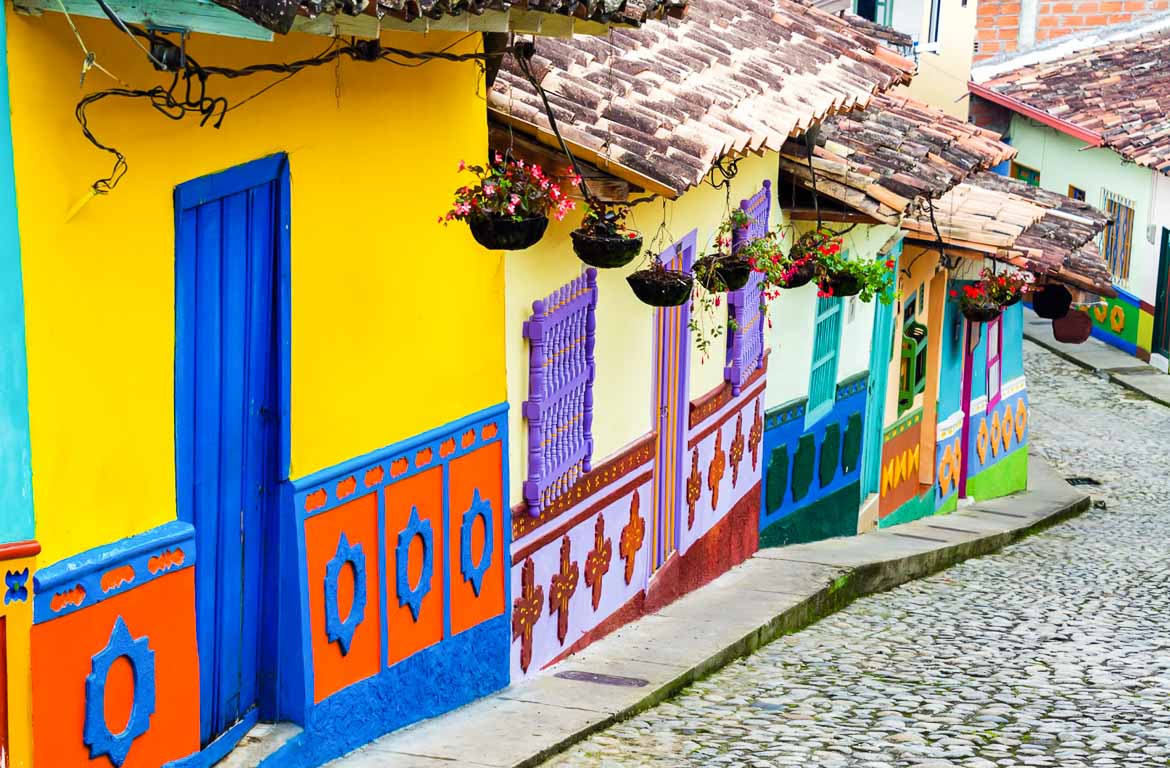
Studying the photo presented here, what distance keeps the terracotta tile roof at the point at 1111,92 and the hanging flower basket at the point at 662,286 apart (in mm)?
17207

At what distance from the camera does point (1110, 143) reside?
25328 mm

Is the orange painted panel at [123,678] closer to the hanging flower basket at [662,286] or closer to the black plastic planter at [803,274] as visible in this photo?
the hanging flower basket at [662,286]

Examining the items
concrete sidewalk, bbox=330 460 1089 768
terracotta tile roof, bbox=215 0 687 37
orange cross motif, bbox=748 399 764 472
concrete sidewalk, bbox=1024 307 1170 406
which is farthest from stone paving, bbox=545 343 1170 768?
concrete sidewalk, bbox=1024 307 1170 406

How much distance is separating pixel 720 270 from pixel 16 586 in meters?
5.27

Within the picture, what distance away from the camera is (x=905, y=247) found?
16312 millimetres

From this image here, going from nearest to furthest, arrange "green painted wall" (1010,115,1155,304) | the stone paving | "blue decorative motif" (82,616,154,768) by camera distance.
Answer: "blue decorative motif" (82,616,154,768) → the stone paving → "green painted wall" (1010,115,1155,304)

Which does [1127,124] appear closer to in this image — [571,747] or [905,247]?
[905,247]

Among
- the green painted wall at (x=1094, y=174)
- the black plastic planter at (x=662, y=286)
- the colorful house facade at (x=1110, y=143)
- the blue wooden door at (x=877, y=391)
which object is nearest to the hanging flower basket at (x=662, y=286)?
the black plastic planter at (x=662, y=286)

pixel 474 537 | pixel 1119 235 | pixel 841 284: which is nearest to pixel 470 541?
pixel 474 537

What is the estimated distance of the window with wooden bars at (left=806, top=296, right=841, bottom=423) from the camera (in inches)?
552

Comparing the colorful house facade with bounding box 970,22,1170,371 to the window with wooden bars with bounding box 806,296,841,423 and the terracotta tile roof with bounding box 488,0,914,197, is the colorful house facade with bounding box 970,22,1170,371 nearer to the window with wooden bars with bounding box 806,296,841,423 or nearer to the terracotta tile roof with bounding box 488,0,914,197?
the window with wooden bars with bounding box 806,296,841,423

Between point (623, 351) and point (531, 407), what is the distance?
1.52 metres

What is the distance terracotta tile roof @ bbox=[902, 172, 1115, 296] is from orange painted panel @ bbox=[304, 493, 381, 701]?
7715 millimetres

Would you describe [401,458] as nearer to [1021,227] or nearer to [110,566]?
[110,566]
